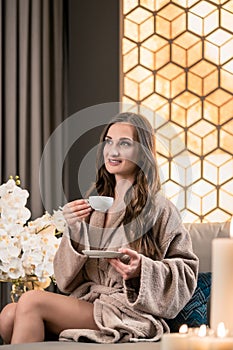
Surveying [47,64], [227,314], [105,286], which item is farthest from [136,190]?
[227,314]

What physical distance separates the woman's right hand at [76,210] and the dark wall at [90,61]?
71.5 inches

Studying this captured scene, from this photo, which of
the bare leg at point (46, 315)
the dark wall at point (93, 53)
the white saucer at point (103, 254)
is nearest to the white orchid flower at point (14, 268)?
the bare leg at point (46, 315)

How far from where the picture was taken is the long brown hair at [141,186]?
3025 millimetres

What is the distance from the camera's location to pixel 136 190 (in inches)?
122

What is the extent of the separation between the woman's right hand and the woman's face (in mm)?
180

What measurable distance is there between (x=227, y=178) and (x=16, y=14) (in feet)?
4.88

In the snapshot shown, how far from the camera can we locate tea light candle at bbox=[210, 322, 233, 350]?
2.06 ft

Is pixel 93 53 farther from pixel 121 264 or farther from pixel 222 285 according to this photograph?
pixel 222 285

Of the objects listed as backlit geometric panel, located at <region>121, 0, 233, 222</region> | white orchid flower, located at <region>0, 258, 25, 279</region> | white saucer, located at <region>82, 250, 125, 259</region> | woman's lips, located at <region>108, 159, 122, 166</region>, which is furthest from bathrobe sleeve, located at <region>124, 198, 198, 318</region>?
backlit geometric panel, located at <region>121, 0, 233, 222</region>

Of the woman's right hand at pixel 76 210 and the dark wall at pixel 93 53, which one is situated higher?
the dark wall at pixel 93 53

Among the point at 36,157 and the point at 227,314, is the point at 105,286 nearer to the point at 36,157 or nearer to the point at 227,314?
the point at 36,157

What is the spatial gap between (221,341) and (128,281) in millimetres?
2326

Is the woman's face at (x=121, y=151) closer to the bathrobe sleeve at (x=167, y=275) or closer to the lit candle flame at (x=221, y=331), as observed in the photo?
the bathrobe sleeve at (x=167, y=275)

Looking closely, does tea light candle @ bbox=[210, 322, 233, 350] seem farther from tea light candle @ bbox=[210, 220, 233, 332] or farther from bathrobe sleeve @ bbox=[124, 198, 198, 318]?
bathrobe sleeve @ bbox=[124, 198, 198, 318]
